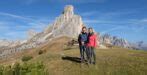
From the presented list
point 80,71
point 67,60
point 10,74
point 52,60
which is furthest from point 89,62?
point 10,74

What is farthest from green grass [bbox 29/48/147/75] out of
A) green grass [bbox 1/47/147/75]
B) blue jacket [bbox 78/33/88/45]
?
blue jacket [bbox 78/33/88/45]

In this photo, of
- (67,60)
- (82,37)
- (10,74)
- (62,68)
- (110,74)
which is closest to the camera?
(10,74)

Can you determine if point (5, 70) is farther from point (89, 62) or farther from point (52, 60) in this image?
point (52, 60)

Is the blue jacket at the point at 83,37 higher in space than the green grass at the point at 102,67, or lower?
higher

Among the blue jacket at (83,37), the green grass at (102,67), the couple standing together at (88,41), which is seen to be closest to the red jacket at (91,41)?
the couple standing together at (88,41)

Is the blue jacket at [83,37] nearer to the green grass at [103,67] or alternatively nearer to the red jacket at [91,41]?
the red jacket at [91,41]

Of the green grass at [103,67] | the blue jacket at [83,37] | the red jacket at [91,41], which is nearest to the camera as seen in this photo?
the green grass at [103,67]

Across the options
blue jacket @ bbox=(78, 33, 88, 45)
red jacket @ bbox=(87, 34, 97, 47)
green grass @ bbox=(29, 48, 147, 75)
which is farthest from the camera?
blue jacket @ bbox=(78, 33, 88, 45)

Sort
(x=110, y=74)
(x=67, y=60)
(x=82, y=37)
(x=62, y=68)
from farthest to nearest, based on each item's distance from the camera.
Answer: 1. (x=67, y=60)
2. (x=62, y=68)
3. (x=82, y=37)
4. (x=110, y=74)

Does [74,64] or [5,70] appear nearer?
[5,70]

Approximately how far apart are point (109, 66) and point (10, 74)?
12.8 metres

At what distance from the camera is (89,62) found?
107 ft

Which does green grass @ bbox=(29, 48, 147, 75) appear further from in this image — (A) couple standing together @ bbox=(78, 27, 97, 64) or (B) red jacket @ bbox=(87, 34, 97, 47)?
(B) red jacket @ bbox=(87, 34, 97, 47)

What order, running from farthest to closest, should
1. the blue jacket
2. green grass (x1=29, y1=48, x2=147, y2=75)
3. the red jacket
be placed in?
the blue jacket → the red jacket → green grass (x1=29, y1=48, x2=147, y2=75)
